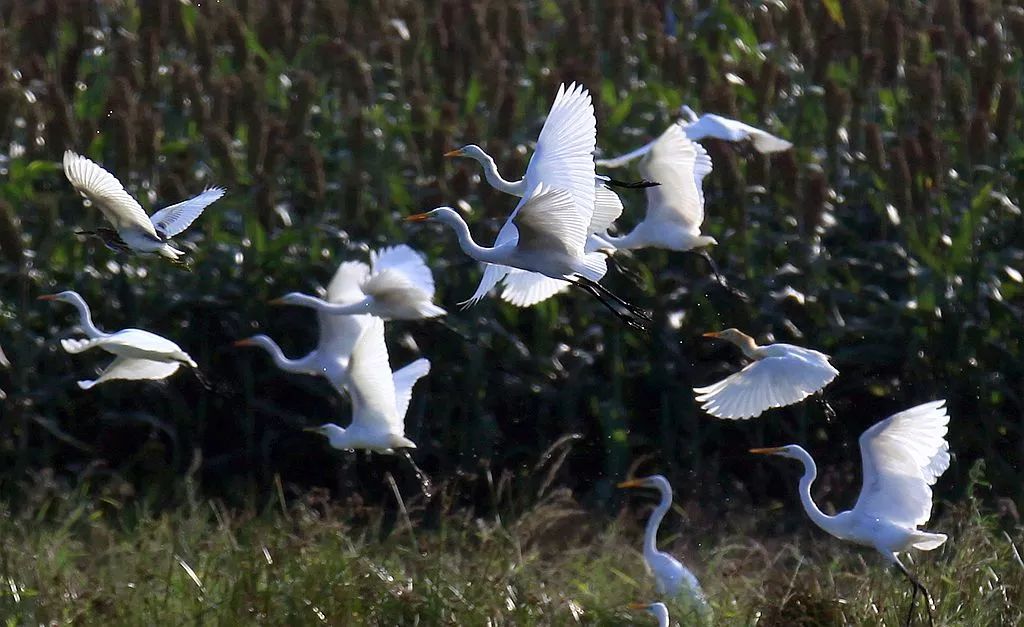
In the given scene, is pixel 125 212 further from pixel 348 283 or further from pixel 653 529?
pixel 653 529

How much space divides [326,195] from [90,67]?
2.71 meters

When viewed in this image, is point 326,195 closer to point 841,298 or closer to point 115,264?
point 115,264

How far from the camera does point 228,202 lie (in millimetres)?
9219

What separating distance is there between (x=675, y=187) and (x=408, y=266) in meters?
1.16

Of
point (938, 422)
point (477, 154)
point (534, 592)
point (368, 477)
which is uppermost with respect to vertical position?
point (477, 154)

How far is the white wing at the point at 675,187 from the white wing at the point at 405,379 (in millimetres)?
1304

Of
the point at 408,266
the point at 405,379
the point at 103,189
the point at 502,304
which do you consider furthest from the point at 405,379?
the point at 103,189

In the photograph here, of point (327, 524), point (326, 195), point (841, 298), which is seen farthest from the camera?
point (326, 195)

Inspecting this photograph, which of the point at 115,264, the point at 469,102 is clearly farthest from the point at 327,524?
the point at 469,102

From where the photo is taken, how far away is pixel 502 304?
9008mm

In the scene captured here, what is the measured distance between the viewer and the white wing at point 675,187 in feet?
21.3

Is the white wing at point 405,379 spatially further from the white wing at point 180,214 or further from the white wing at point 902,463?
the white wing at point 902,463

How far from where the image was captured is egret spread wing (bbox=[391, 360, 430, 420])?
7211 mm

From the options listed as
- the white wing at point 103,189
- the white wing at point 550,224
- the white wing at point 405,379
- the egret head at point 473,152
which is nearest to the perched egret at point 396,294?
the white wing at point 405,379
